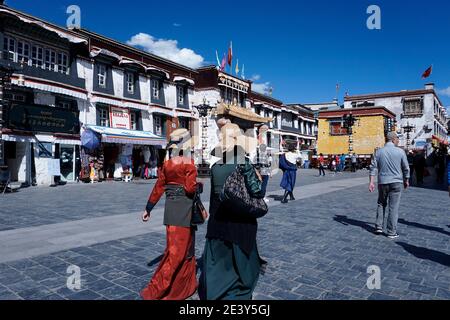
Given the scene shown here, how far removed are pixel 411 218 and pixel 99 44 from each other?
21549 millimetres

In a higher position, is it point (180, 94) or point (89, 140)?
point (180, 94)

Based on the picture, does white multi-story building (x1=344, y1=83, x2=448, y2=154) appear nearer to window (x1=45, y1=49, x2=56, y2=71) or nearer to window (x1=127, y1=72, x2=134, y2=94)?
window (x1=127, y1=72, x2=134, y2=94)

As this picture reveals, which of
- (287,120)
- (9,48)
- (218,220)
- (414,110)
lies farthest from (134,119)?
(414,110)

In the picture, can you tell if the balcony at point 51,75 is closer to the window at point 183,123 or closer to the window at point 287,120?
the window at point 183,123

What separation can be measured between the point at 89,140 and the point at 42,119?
292 cm

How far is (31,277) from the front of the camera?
4.17 meters

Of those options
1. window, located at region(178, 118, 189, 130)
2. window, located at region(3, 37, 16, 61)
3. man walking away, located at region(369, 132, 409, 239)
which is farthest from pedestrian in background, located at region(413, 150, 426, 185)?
window, located at region(3, 37, 16, 61)

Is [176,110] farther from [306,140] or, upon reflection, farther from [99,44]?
[306,140]

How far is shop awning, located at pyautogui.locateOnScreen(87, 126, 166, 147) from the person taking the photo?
20.9 m

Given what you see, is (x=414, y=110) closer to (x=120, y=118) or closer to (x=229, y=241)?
(x=120, y=118)

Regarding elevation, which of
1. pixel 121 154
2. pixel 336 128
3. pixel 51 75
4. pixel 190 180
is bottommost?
pixel 190 180

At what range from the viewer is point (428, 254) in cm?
536

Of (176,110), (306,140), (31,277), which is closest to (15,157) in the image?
(176,110)

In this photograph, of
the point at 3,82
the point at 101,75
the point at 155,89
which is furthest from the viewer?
the point at 155,89
